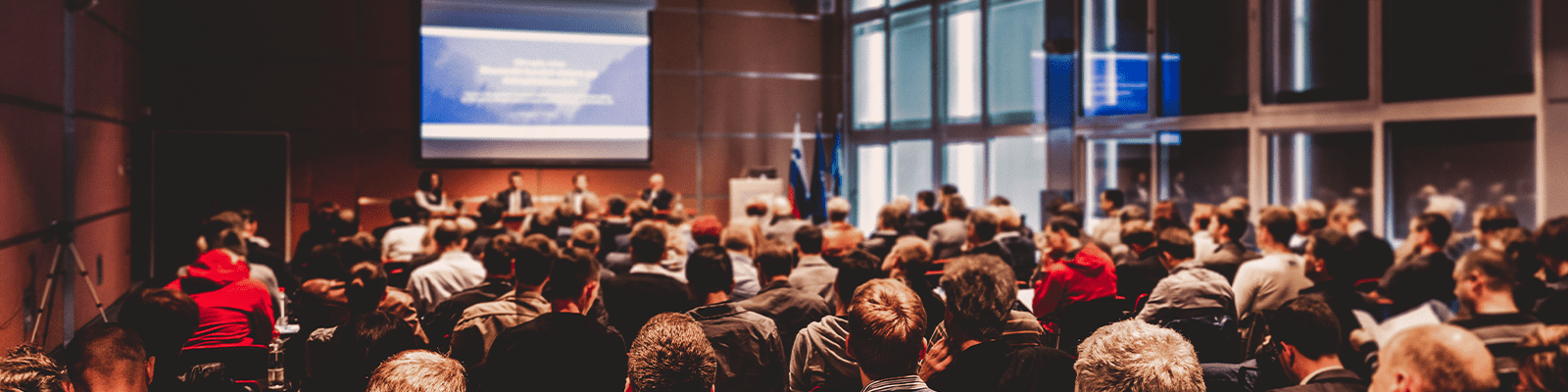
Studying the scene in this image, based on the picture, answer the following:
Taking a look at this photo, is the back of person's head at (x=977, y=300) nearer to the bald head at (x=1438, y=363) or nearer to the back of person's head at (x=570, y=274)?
the bald head at (x=1438, y=363)

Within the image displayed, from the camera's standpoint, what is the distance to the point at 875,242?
245 inches

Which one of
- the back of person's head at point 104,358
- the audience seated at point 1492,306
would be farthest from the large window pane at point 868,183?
the back of person's head at point 104,358

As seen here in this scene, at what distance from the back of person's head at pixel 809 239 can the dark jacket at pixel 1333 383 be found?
2468mm

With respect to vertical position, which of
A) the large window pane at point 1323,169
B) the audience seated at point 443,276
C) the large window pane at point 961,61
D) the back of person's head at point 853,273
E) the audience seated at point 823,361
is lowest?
the audience seated at point 823,361

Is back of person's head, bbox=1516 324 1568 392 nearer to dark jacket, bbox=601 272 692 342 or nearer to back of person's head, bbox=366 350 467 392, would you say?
back of person's head, bbox=366 350 467 392

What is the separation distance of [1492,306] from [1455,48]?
13.4 feet

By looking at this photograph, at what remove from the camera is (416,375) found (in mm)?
1901

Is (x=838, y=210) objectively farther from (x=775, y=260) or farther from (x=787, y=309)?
(x=787, y=309)

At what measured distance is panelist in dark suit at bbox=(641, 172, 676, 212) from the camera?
11.8 meters

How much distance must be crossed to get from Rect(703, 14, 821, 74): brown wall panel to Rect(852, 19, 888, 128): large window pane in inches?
24.0

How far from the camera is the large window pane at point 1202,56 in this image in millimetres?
8500

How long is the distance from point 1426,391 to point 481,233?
5610mm

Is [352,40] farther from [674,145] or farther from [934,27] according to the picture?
[934,27]

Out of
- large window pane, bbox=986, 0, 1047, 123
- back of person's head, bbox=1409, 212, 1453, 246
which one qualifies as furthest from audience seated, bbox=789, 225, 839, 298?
large window pane, bbox=986, 0, 1047, 123
